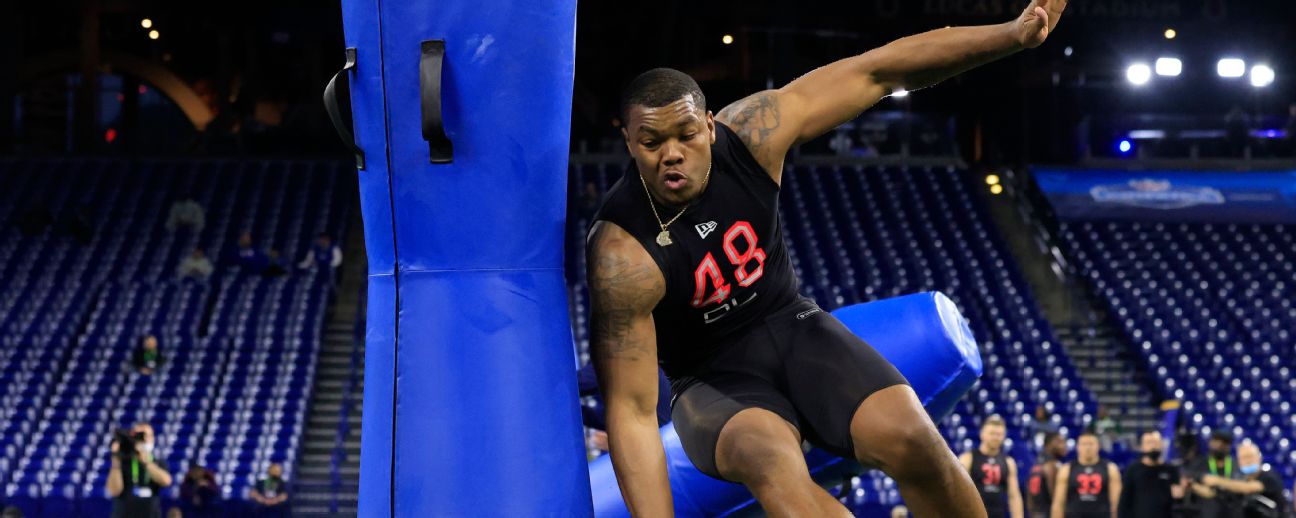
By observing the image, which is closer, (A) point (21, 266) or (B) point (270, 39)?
(A) point (21, 266)

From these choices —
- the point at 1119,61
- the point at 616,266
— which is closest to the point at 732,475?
the point at 616,266

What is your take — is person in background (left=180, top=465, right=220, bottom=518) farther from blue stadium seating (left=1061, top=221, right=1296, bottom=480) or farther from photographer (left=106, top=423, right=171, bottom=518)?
blue stadium seating (left=1061, top=221, right=1296, bottom=480)

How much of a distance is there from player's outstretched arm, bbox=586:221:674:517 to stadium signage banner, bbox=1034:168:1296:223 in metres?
19.6

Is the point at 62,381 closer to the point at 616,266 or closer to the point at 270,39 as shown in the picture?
the point at 270,39

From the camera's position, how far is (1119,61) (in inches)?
935

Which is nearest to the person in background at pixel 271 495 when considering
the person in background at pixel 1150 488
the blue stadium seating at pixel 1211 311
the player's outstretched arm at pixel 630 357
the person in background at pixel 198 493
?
the person in background at pixel 198 493

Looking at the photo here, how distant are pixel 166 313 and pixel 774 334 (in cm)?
1489

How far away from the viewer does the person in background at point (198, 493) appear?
13016mm

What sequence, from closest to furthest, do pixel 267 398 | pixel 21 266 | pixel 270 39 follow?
pixel 267 398, pixel 21 266, pixel 270 39

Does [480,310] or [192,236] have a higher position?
[192,236]

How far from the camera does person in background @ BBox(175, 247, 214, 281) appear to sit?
60.1 ft

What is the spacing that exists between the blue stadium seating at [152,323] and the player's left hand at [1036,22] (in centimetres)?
1160

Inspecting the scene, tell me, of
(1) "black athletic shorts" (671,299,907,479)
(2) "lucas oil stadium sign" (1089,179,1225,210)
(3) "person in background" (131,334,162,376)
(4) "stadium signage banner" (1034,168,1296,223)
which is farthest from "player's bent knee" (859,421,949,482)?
(2) "lucas oil stadium sign" (1089,179,1225,210)

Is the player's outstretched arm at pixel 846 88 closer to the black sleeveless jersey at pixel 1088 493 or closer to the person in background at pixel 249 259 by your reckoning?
the black sleeveless jersey at pixel 1088 493
